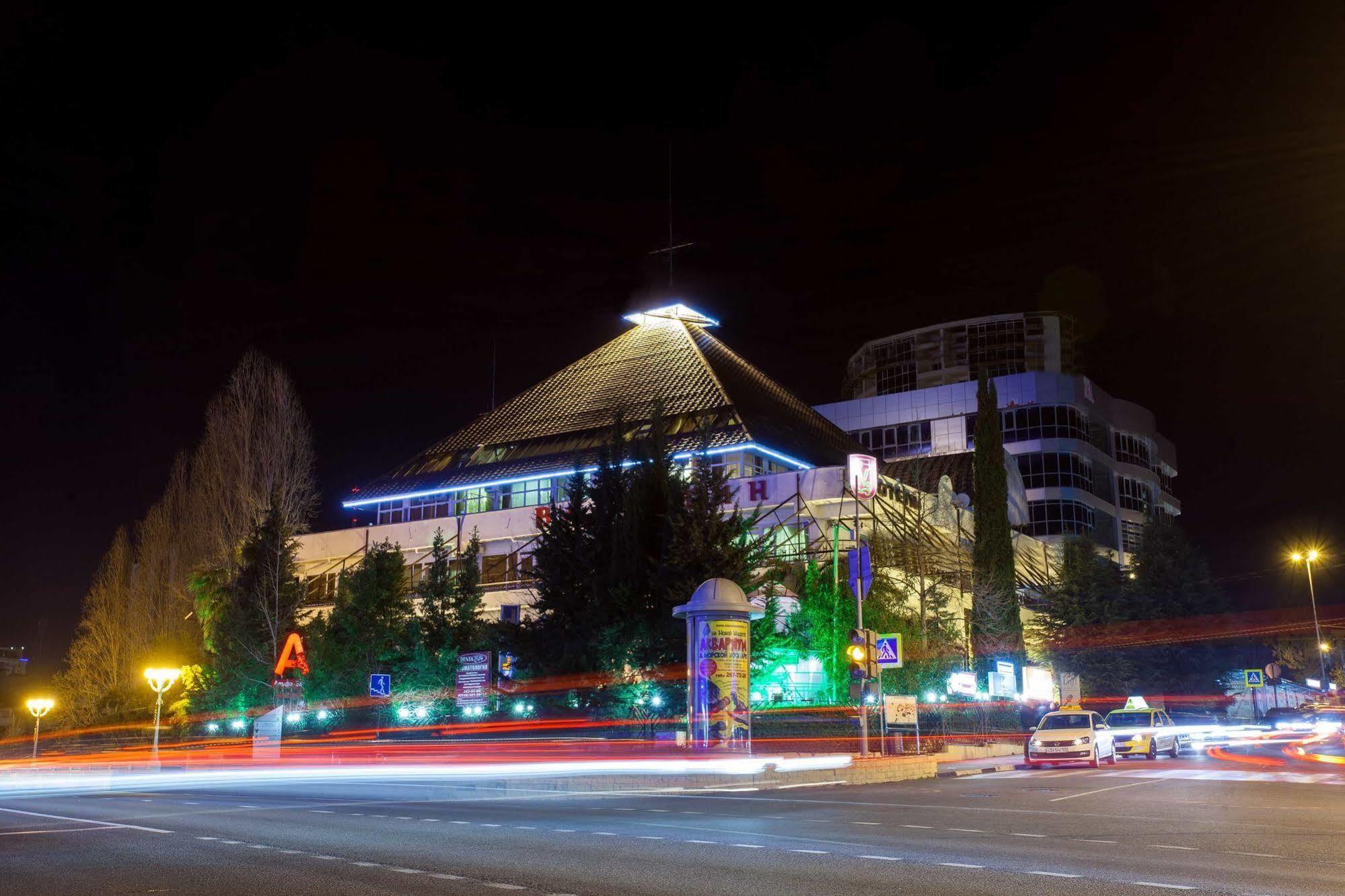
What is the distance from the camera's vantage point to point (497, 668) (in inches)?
1454

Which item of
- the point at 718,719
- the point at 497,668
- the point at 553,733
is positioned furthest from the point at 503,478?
the point at 718,719

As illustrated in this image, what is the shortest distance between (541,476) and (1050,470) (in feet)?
124

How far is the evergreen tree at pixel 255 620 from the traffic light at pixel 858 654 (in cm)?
2690

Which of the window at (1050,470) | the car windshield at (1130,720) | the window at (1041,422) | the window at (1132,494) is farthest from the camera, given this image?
the window at (1132,494)

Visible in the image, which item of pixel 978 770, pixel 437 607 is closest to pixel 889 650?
pixel 978 770

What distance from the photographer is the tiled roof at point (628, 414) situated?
55188 mm

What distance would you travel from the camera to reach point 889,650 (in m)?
28.6

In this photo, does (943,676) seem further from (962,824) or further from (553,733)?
(962,824)

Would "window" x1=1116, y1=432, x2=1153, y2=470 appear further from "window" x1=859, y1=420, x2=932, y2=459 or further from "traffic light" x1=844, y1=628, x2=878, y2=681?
"traffic light" x1=844, y1=628, x2=878, y2=681

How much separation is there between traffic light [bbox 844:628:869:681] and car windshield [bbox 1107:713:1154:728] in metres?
9.57

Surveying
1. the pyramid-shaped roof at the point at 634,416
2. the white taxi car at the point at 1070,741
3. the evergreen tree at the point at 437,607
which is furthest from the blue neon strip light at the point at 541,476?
the white taxi car at the point at 1070,741

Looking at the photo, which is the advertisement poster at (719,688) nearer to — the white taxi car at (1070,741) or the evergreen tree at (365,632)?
the white taxi car at (1070,741)

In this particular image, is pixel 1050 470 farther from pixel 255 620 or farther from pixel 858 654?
pixel 858 654


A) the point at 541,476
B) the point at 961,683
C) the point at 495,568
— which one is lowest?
the point at 961,683
